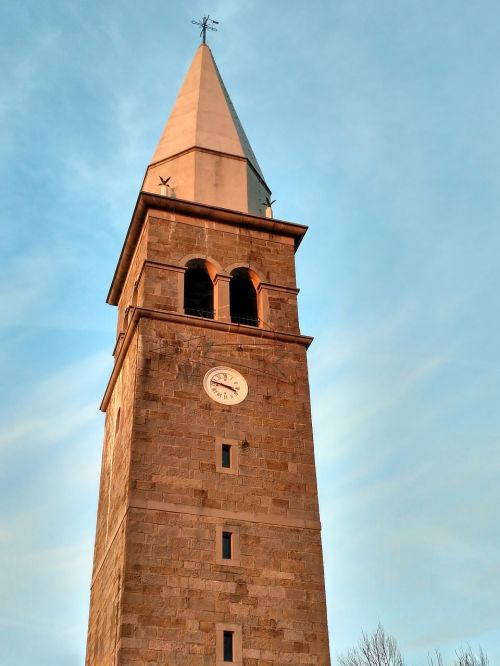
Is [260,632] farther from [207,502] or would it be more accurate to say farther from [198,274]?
[198,274]

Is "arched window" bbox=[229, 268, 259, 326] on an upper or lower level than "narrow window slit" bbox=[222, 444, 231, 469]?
upper

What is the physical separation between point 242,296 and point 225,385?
17.2ft

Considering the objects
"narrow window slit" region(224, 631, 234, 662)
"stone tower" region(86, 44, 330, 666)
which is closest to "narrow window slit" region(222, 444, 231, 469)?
"stone tower" region(86, 44, 330, 666)

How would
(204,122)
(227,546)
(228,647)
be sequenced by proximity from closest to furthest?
(228,647) → (227,546) → (204,122)

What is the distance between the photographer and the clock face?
2628 centimetres

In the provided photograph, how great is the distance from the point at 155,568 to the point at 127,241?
1301 centimetres

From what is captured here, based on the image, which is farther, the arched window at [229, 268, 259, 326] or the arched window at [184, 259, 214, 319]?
the arched window at [184, 259, 214, 319]

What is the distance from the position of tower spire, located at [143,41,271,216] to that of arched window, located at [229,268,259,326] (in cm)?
270

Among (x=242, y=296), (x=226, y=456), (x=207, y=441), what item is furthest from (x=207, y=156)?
(x=226, y=456)

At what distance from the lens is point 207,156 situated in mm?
33094

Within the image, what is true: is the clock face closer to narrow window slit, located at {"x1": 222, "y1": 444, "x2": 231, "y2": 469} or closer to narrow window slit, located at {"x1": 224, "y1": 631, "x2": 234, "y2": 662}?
narrow window slit, located at {"x1": 222, "y1": 444, "x2": 231, "y2": 469}

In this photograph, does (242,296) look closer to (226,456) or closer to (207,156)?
(207,156)

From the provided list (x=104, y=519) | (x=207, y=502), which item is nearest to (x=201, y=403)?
(x=207, y=502)

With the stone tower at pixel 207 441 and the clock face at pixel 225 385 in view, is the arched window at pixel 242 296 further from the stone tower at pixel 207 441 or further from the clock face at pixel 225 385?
the clock face at pixel 225 385
